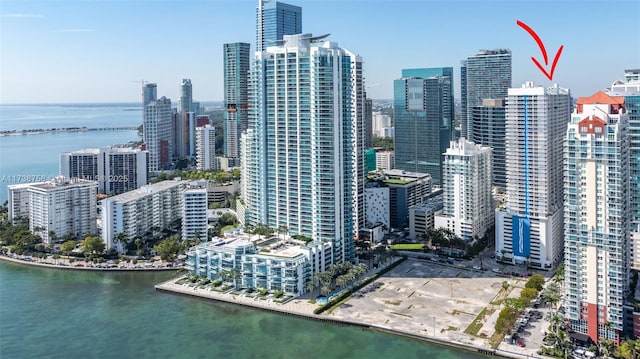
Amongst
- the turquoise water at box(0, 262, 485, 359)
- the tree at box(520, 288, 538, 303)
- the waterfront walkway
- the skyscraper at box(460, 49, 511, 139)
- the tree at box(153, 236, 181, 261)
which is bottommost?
the turquoise water at box(0, 262, 485, 359)

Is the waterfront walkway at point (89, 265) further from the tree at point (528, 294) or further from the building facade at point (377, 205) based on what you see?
the tree at point (528, 294)

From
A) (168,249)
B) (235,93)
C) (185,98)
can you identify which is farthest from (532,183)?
(185,98)

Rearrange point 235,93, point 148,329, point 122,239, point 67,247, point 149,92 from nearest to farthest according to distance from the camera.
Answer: point 148,329 < point 67,247 < point 122,239 < point 235,93 < point 149,92

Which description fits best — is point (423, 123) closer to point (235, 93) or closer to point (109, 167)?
point (235, 93)

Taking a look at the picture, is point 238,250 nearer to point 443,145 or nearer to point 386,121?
point 443,145

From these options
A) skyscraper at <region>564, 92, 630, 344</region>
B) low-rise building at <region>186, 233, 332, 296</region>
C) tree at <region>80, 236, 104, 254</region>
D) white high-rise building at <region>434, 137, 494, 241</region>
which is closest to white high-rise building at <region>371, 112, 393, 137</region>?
white high-rise building at <region>434, 137, 494, 241</region>

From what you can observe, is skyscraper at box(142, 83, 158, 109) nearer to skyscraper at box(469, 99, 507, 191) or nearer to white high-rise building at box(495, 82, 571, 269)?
skyscraper at box(469, 99, 507, 191)
